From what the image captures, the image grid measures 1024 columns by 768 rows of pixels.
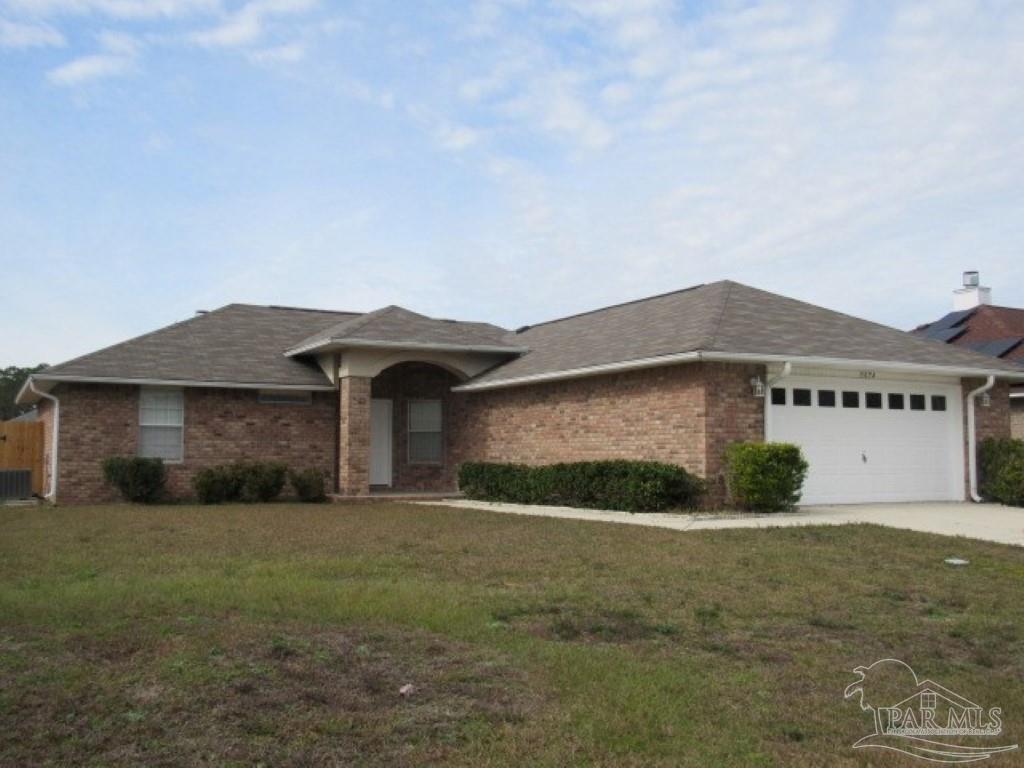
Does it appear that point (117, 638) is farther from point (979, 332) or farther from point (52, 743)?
point (979, 332)

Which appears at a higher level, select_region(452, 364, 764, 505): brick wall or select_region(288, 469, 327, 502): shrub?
select_region(452, 364, 764, 505): brick wall

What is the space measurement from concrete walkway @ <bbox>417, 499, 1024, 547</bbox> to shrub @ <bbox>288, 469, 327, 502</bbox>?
16.2 feet

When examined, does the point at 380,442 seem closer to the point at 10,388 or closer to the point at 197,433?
the point at 197,433

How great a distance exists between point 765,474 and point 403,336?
9.49 meters

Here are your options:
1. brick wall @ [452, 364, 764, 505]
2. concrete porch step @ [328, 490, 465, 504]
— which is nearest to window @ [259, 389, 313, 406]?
concrete porch step @ [328, 490, 465, 504]

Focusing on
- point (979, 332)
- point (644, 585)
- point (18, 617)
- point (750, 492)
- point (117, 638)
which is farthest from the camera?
point (979, 332)

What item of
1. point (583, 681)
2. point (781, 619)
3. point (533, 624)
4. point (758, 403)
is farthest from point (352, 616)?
point (758, 403)

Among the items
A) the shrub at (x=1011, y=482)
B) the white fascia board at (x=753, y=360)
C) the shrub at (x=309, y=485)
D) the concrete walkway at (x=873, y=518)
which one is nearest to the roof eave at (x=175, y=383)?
the shrub at (x=309, y=485)

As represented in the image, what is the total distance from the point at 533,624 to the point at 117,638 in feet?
9.53

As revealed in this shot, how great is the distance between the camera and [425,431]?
24.6 metres

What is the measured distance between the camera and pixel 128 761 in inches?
173

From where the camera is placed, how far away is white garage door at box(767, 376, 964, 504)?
1725 cm

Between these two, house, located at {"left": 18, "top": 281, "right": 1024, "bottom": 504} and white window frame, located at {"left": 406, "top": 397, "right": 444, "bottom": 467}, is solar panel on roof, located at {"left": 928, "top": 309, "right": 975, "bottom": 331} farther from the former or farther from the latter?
white window frame, located at {"left": 406, "top": 397, "right": 444, "bottom": 467}

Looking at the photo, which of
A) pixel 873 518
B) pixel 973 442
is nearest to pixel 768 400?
A: pixel 873 518
